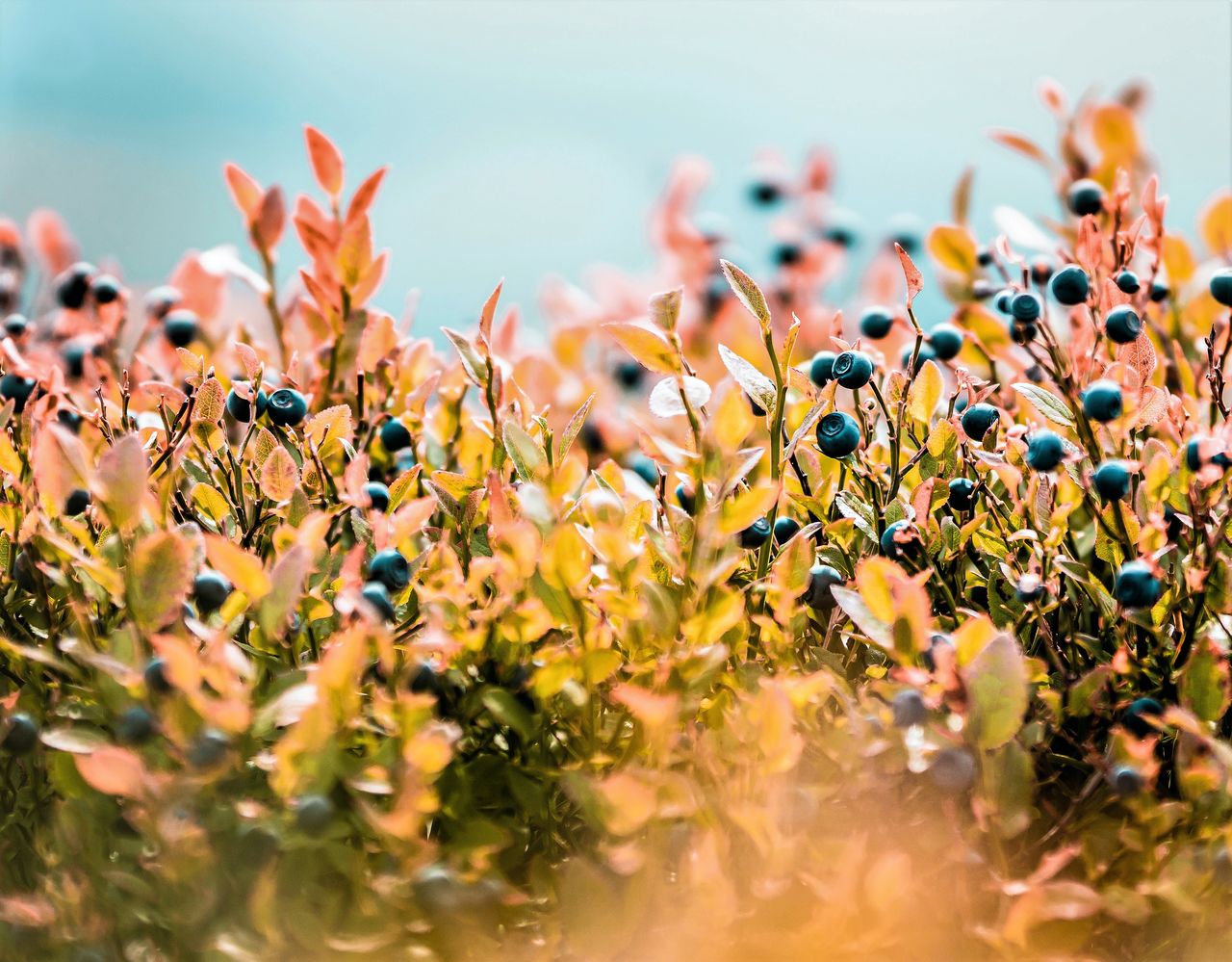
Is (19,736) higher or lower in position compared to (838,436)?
lower

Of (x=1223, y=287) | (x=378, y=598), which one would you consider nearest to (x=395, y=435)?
(x=378, y=598)

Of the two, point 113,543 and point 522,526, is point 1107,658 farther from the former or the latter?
point 113,543

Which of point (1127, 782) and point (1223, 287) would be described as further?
point (1223, 287)

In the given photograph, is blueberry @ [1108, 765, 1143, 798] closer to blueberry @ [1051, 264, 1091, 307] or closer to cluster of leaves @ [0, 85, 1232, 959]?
cluster of leaves @ [0, 85, 1232, 959]

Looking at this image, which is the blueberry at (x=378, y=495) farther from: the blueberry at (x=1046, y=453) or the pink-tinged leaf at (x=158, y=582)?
the blueberry at (x=1046, y=453)

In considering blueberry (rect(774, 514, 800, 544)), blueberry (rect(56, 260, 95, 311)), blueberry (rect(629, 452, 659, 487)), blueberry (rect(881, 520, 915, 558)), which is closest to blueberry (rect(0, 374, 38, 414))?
blueberry (rect(56, 260, 95, 311))

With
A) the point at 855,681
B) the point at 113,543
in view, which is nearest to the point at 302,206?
the point at 113,543

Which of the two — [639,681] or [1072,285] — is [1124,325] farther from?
[639,681]

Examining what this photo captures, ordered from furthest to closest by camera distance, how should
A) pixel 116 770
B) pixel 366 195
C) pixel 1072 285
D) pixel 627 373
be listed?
pixel 627 373 < pixel 366 195 < pixel 1072 285 < pixel 116 770
